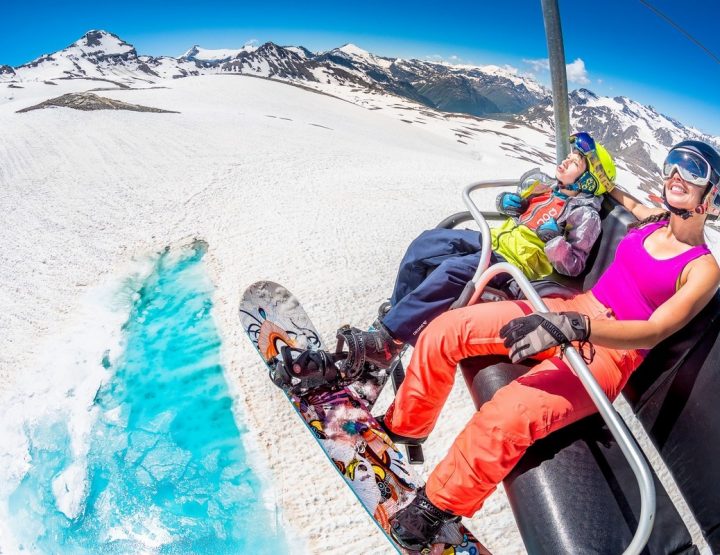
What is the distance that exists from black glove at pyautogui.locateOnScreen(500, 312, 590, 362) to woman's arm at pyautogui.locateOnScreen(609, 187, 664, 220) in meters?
1.62

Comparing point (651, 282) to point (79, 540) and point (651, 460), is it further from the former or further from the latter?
point (79, 540)

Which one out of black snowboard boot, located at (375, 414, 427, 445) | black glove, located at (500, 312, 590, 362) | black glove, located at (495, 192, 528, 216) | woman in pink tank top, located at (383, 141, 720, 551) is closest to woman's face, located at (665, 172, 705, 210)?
woman in pink tank top, located at (383, 141, 720, 551)

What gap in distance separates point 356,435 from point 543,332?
1.61 m

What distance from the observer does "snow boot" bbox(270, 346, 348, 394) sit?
122 inches

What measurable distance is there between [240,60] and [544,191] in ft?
491

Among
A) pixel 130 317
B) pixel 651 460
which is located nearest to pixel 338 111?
pixel 130 317

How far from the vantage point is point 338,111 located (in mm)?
33406

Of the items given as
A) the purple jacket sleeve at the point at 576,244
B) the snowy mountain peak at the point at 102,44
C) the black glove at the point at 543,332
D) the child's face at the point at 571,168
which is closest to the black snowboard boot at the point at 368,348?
the black glove at the point at 543,332

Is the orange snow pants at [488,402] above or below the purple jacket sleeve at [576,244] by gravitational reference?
below

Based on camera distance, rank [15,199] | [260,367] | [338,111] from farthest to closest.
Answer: [338,111], [15,199], [260,367]

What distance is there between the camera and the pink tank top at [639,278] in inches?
94.0

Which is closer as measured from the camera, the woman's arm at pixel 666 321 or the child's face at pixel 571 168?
the woman's arm at pixel 666 321

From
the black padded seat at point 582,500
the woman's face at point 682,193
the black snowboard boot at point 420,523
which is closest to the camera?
the black padded seat at point 582,500

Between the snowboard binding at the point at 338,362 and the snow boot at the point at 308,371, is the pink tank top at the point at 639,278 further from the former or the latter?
the snow boot at the point at 308,371
